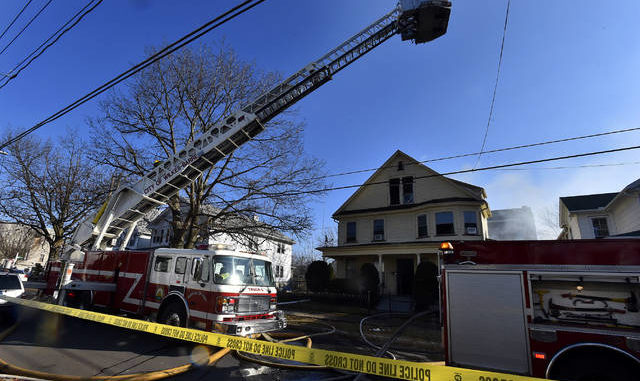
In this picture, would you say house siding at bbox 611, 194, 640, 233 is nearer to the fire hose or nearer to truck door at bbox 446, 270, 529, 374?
truck door at bbox 446, 270, 529, 374

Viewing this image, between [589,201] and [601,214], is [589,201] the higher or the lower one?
the higher one

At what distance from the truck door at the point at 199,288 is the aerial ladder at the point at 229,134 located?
2.99m

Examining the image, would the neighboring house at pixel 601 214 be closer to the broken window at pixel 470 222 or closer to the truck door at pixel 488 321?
the broken window at pixel 470 222

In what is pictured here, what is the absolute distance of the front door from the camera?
20359 millimetres

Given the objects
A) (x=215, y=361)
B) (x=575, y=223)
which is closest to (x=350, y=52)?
(x=215, y=361)

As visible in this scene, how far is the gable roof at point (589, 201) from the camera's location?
836 inches

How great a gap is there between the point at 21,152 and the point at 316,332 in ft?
85.0

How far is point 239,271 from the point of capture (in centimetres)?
741

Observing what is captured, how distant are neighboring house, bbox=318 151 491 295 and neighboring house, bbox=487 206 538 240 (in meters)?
29.0

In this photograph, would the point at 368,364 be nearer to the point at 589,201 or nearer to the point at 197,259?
the point at 197,259

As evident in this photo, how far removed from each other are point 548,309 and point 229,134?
26.7ft

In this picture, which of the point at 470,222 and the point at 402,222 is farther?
the point at 402,222

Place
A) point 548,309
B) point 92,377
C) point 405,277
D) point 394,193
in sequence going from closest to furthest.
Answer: point 548,309
point 92,377
point 405,277
point 394,193

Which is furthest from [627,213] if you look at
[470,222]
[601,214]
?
[470,222]
